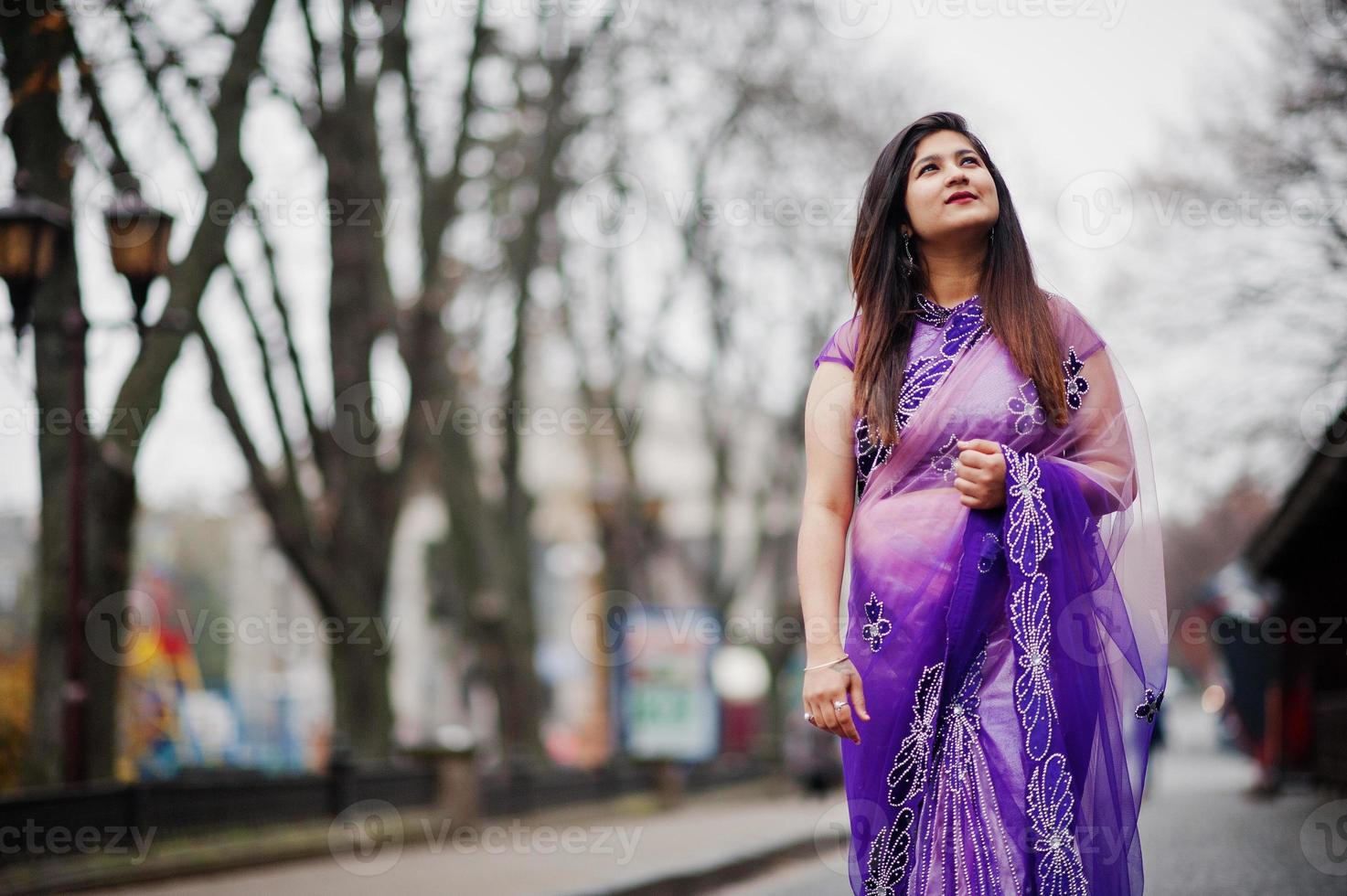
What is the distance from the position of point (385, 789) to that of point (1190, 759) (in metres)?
32.8

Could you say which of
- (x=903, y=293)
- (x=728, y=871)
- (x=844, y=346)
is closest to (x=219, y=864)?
(x=728, y=871)

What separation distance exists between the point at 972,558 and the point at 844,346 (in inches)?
22.9

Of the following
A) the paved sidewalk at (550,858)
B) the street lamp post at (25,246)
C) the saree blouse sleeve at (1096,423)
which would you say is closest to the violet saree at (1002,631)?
the saree blouse sleeve at (1096,423)

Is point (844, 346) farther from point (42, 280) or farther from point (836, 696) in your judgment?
point (42, 280)

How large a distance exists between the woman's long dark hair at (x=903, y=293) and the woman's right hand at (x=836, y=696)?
0.48 meters

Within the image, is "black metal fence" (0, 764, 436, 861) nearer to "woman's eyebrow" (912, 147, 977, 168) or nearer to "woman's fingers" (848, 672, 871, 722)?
"woman's fingers" (848, 672, 871, 722)

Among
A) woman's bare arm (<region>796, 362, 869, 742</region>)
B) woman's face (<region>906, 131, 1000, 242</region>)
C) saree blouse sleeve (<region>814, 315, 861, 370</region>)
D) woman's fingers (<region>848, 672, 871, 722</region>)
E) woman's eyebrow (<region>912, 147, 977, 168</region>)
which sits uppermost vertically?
woman's eyebrow (<region>912, 147, 977, 168</region>)

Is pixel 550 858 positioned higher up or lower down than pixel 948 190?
lower down

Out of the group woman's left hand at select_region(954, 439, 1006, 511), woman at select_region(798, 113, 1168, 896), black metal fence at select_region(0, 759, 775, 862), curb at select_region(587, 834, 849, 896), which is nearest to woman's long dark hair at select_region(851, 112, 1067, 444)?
woman at select_region(798, 113, 1168, 896)

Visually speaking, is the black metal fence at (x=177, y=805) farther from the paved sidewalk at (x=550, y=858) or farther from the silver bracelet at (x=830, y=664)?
the silver bracelet at (x=830, y=664)

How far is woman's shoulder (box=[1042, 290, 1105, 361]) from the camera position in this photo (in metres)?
3.50

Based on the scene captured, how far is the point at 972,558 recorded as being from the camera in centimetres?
330

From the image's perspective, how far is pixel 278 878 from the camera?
10953mm

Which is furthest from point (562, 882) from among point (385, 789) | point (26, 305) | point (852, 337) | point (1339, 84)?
point (1339, 84)
